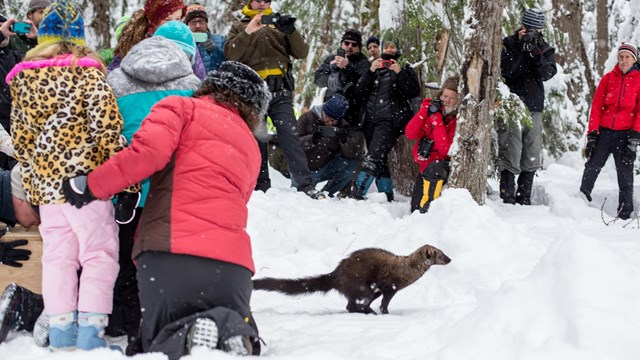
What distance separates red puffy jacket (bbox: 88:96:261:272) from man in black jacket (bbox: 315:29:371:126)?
244 inches

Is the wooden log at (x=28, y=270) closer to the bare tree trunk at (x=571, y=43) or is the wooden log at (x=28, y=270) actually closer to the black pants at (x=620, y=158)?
the black pants at (x=620, y=158)

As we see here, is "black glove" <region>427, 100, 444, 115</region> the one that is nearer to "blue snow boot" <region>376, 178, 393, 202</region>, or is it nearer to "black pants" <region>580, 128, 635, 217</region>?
"blue snow boot" <region>376, 178, 393, 202</region>

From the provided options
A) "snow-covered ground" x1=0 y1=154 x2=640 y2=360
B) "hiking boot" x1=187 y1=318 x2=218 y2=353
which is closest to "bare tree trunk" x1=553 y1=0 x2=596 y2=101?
"snow-covered ground" x1=0 y1=154 x2=640 y2=360

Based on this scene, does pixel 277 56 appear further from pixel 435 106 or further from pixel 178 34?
pixel 178 34

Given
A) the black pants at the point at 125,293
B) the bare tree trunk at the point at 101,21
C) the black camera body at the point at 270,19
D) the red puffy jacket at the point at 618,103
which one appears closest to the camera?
the black pants at the point at 125,293

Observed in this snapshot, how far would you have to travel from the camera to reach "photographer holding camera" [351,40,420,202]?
9266 millimetres

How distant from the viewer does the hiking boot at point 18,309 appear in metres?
4.04

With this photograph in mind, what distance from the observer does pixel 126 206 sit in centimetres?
386

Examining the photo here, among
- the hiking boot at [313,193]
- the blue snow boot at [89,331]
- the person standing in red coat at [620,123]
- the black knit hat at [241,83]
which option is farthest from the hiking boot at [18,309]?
the person standing in red coat at [620,123]

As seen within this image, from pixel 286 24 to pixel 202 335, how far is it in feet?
19.6

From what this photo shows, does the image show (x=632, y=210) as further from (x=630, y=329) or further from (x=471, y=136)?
(x=630, y=329)

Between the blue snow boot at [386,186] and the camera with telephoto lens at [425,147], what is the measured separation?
1.21m

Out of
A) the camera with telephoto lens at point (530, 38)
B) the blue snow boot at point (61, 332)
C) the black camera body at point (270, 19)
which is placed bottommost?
the blue snow boot at point (61, 332)

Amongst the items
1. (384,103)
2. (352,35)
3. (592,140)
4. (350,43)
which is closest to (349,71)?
(350,43)
